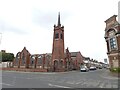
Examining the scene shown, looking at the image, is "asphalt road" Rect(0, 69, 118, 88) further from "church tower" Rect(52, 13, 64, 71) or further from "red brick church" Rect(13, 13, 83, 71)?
"church tower" Rect(52, 13, 64, 71)

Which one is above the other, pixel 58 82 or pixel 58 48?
pixel 58 48

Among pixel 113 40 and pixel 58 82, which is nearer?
pixel 58 82

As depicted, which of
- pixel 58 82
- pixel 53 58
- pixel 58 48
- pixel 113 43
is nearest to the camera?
pixel 58 82

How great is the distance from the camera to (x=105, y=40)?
3291cm

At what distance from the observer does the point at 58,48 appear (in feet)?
157

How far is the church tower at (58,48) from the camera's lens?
4631cm

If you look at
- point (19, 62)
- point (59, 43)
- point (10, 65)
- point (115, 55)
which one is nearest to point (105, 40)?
point (115, 55)

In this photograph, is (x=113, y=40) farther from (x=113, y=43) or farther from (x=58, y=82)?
(x=58, y=82)

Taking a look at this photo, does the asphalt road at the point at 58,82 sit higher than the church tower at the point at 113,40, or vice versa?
the church tower at the point at 113,40

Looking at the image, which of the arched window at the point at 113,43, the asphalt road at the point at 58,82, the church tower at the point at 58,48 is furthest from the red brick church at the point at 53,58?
the asphalt road at the point at 58,82

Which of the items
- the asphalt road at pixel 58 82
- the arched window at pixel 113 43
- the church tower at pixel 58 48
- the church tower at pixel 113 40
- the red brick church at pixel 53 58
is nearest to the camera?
the asphalt road at pixel 58 82

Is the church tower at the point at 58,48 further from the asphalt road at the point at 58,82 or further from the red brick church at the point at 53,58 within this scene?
the asphalt road at the point at 58,82

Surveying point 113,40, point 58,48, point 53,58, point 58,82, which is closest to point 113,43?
point 113,40

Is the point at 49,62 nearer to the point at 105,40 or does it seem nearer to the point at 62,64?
the point at 62,64
